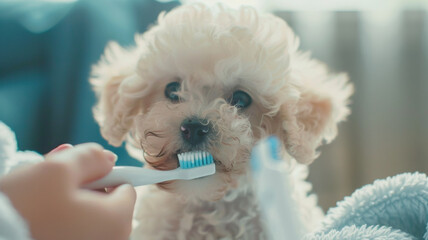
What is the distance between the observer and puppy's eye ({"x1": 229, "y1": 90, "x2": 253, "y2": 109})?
3.97 feet

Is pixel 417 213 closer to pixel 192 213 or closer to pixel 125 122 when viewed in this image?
pixel 192 213

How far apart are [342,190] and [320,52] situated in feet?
2.78

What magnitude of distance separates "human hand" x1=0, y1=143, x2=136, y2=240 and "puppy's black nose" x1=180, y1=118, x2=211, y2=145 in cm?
44

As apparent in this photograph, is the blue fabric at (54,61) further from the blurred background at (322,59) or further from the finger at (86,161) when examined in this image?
the finger at (86,161)

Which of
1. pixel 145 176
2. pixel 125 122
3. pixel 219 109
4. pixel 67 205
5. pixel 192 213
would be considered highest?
pixel 125 122

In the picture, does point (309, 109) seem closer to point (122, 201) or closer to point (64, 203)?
point (122, 201)

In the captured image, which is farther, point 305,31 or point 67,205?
point 305,31

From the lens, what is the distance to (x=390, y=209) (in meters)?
0.98

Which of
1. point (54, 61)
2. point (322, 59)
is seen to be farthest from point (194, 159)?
point (322, 59)

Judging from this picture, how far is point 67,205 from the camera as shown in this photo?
0.49 metres

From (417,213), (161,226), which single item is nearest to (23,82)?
(161,226)

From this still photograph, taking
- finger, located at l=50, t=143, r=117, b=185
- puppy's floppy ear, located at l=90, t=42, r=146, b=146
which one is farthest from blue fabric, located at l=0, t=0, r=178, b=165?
finger, located at l=50, t=143, r=117, b=185

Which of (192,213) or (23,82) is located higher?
(23,82)

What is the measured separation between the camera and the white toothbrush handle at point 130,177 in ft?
2.10
